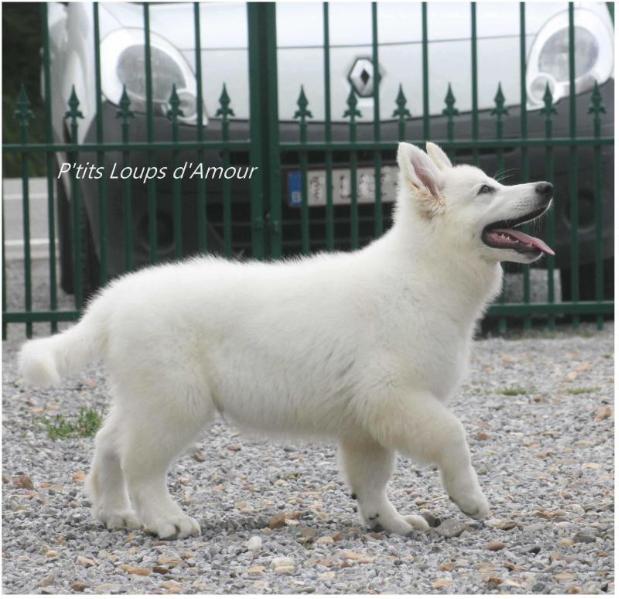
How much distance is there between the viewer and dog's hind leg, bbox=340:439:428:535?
4746mm

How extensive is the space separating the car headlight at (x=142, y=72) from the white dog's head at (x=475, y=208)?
3753 mm

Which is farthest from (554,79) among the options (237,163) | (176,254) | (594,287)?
(176,254)

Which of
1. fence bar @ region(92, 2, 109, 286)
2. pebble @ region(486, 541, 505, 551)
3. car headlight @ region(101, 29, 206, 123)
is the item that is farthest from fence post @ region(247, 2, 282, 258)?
pebble @ region(486, 541, 505, 551)

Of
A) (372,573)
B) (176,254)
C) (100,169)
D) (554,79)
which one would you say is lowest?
(372,573)

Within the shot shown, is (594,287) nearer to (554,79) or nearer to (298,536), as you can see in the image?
(554,79)

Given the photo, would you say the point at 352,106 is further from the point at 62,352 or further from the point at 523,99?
the point at 62,352

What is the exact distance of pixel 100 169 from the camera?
8.30 m

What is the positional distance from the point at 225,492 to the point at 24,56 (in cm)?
1813

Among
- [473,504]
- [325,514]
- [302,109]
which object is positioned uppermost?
[302,109]

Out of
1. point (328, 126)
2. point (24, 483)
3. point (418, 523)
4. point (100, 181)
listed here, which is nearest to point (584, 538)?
point (418, 523)

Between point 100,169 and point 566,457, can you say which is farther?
point 100,169

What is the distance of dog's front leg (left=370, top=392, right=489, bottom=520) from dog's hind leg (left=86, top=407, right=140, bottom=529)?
0.97 meters

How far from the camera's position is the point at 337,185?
8.56m

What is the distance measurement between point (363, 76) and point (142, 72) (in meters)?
1.42
